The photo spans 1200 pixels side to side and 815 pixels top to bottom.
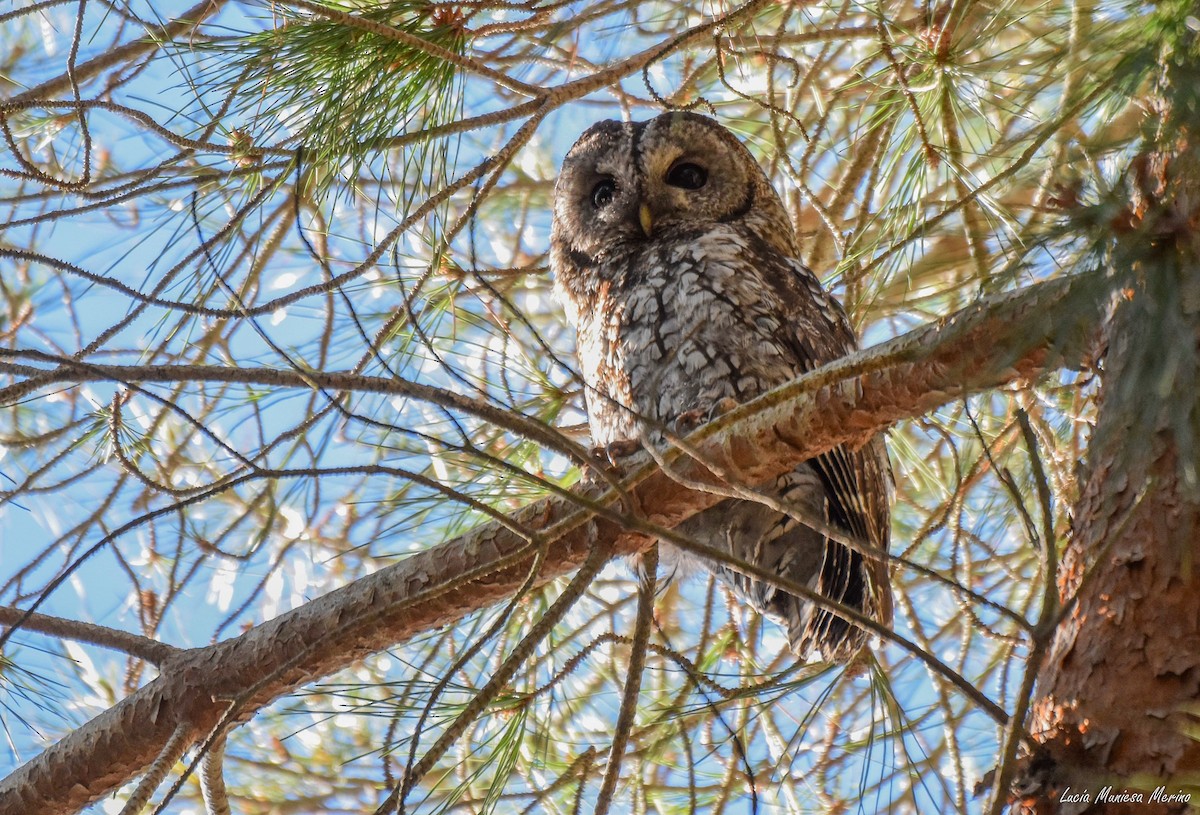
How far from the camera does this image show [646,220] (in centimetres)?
290

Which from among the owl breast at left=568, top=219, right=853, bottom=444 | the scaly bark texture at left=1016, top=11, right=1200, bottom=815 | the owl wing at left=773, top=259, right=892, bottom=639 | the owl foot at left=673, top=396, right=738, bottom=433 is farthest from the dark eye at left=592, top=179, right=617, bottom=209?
the scaly bark texture at left=1016, top=11, right=1200, bottom=815

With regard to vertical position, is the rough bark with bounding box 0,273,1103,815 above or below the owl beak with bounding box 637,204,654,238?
below

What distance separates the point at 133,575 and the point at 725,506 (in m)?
1.30

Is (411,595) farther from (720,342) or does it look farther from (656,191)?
(656,191)

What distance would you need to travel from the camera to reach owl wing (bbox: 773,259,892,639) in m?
2.34

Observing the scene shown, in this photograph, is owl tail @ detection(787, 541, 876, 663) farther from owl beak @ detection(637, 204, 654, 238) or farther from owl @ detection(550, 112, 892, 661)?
owl beak @ detection(637, 204, 654, 238)

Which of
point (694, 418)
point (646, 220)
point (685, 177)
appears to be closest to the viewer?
point (694, 418)

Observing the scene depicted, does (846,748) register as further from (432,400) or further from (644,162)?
(644,162)

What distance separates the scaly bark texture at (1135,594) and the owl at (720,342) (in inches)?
30.6

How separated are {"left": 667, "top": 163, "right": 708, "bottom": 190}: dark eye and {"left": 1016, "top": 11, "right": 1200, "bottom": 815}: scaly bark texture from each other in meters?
1.73

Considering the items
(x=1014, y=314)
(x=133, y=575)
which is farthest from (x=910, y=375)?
(x=133, y=575)

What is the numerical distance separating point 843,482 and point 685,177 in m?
1.09

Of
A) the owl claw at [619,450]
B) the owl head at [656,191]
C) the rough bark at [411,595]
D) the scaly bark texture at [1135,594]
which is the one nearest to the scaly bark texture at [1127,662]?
the scaly bark texture at [1135,594]

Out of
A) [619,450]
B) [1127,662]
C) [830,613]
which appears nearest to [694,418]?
[619,450]
